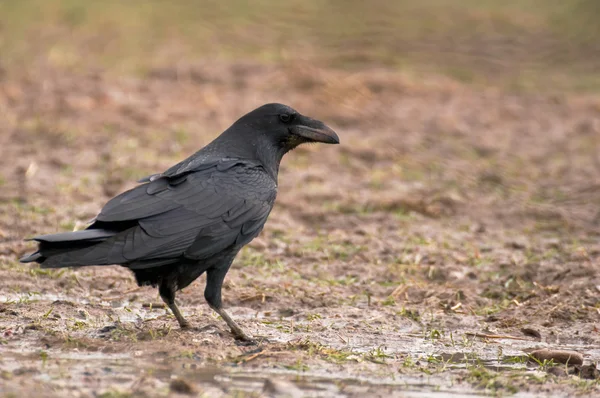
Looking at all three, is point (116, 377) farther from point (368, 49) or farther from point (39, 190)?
point (368, 49)

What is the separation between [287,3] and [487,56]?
4066 millimetres

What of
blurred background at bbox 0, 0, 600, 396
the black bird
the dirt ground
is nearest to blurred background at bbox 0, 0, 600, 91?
blurred background at bbox 0, 0, 600, 396

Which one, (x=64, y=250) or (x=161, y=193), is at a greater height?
(x=161, y=193)

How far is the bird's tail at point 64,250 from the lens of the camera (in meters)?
5.39

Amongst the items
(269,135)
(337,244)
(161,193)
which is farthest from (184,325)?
(337,244)

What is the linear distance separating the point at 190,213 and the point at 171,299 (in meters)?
0.59

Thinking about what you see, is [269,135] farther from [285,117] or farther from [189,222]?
[189,222]

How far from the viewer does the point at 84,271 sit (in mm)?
7422

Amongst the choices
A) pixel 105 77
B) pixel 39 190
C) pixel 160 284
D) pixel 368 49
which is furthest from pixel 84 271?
pixel 368 49

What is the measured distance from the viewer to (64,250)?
18.0ft

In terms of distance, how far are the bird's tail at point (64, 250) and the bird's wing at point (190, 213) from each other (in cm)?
8

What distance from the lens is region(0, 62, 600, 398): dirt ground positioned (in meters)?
5.27

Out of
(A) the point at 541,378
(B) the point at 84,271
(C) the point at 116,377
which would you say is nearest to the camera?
(C) the point at 116,377

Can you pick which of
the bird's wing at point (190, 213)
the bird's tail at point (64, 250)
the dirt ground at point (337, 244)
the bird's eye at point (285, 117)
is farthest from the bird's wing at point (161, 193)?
the dirt ground at point (337, 244)
